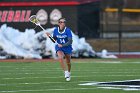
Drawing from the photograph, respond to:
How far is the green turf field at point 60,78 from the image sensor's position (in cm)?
1424

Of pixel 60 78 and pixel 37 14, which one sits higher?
pixel 37 14

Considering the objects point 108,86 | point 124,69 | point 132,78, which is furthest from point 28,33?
point 108,86

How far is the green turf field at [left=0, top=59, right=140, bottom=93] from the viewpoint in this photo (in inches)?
561

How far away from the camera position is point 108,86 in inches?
588

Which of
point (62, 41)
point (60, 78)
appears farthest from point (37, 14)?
point (62, 41)

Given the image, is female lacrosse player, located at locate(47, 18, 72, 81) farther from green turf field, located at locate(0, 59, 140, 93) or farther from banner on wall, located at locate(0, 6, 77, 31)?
banner on wall, located at locate(0, 6, 77, 31)

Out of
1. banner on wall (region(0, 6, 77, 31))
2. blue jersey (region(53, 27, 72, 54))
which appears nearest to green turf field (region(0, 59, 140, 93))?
blue jersey (region(53, 27, 72, 54))

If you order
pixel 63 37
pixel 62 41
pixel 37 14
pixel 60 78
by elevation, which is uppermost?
pixel 37 14

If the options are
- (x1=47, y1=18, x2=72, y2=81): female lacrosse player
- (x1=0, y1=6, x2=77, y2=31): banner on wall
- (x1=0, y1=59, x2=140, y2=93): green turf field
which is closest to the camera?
(x1=0, y1=59, x2=140, y2=93): green turf field

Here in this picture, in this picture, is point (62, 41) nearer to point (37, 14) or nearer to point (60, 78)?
point (60, 78)

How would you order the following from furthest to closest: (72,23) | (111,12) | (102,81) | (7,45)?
(111,12)
(72,23)
(7,45)
(102,81)

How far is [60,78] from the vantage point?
56.2ft

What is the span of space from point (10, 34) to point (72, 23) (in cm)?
431

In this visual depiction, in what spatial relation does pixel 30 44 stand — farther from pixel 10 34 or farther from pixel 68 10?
pixel 68 10
